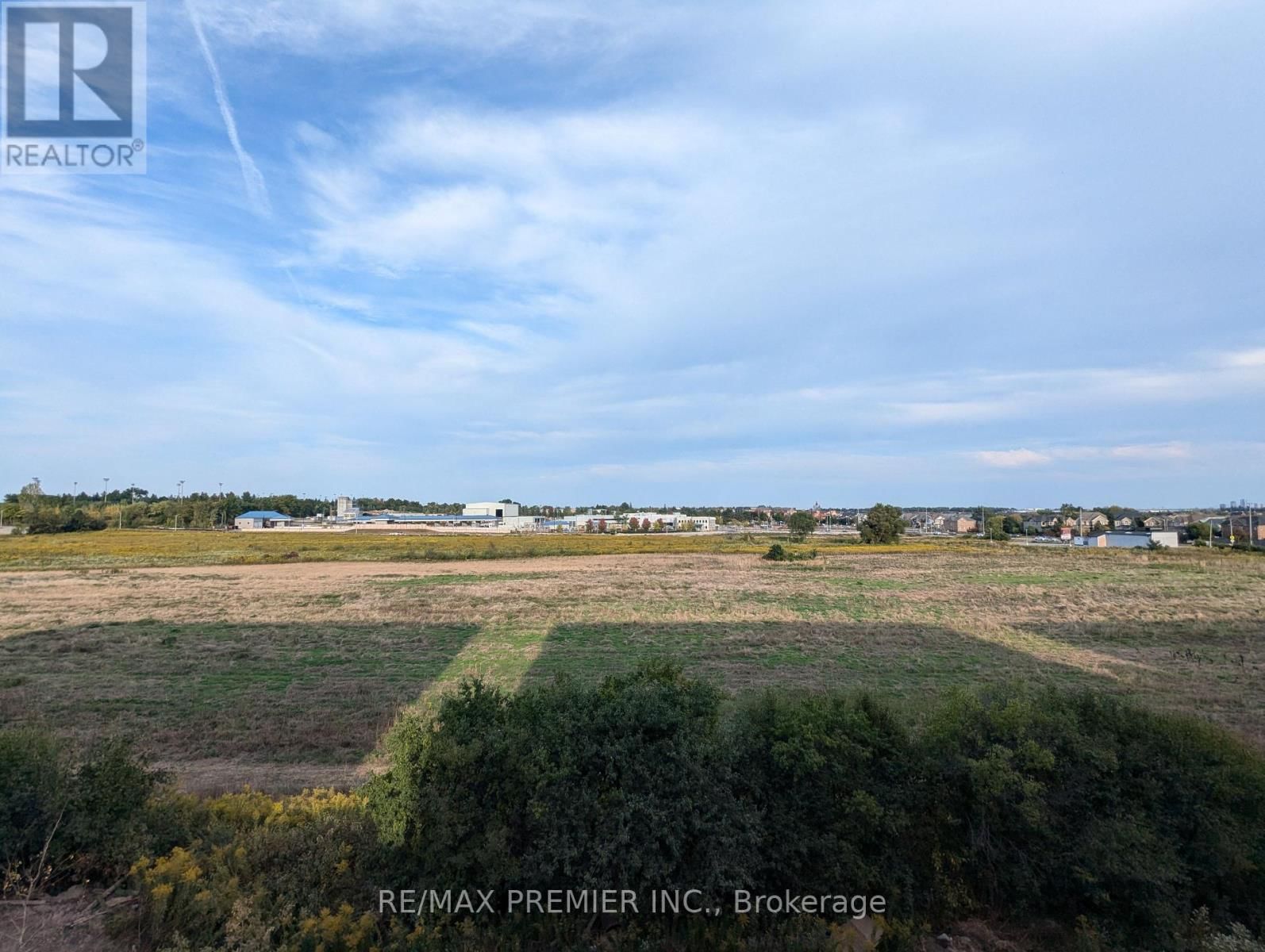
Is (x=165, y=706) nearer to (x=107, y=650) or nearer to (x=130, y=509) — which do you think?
(x=107, y=650)

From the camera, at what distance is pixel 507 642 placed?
21.4 m

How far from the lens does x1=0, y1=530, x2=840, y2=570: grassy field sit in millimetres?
55812

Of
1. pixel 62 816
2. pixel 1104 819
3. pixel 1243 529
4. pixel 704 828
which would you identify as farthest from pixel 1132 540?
pixel 62 816

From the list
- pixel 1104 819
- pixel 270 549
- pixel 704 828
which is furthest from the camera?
pixel 270 549

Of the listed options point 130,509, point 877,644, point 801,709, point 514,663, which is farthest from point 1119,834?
point 130,509

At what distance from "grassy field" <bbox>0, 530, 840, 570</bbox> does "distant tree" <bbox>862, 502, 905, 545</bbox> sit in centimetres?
395

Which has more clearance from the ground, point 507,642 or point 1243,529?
point 507,642

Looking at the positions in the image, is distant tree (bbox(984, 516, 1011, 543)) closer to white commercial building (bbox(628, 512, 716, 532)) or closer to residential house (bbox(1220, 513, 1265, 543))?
residential house (bbox(1220, 513, 1265, 543))

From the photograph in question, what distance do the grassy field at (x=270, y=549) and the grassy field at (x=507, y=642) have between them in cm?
1180

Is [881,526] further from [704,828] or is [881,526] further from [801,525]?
[704,828]

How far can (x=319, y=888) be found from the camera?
5121 mm

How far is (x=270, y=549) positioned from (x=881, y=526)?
73.1 m

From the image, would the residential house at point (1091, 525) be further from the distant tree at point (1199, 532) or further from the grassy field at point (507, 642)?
the grassy field at point (507, 642)

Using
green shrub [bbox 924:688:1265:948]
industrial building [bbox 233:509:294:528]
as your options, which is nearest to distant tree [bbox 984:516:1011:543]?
green shrub [bbox 924:688:1265:948]
